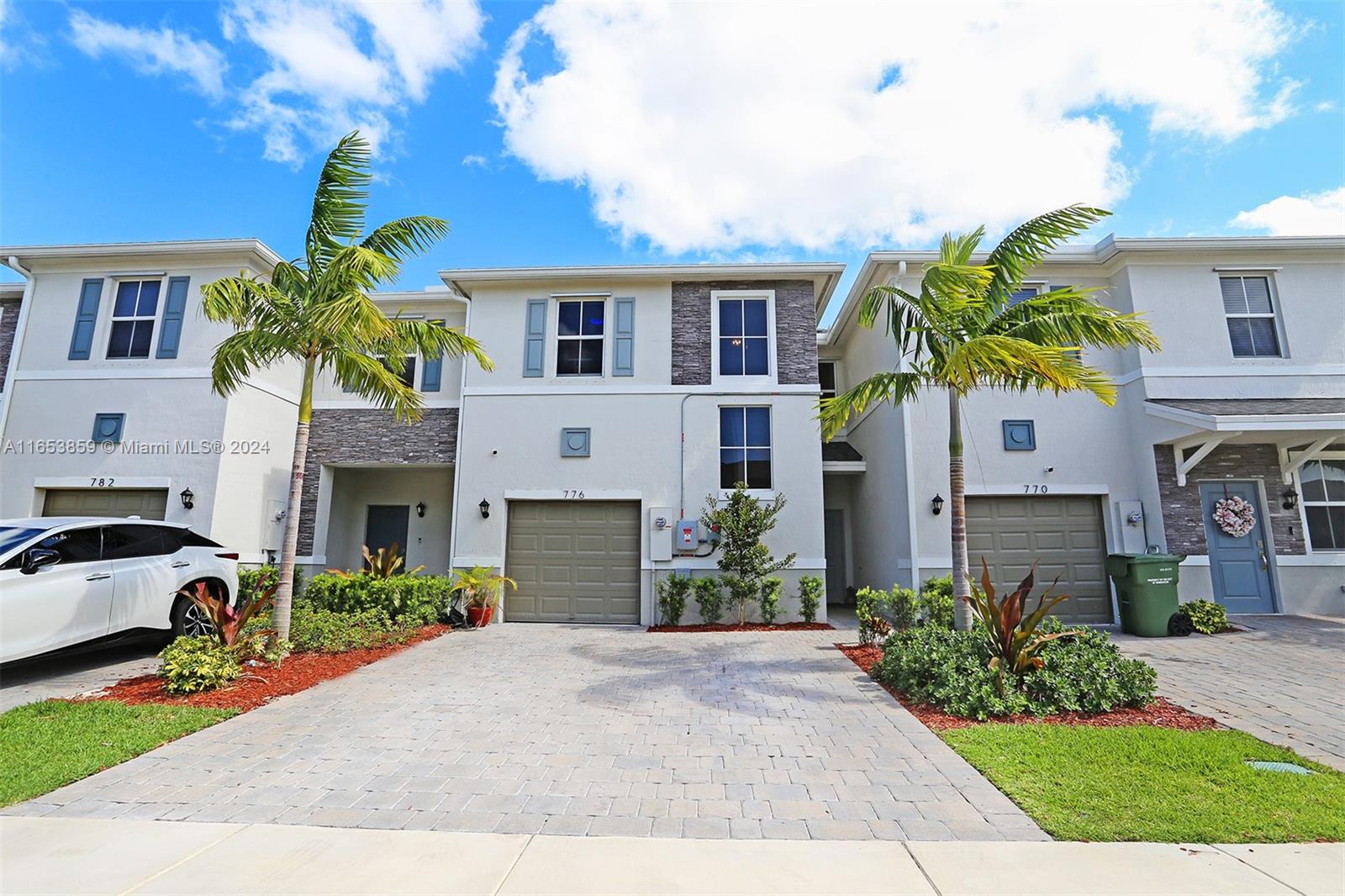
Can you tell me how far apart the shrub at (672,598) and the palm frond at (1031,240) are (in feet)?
21.5

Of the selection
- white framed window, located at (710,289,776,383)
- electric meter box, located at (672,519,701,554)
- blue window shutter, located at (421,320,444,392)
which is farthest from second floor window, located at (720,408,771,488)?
blue window shutter, located at (421,320,444,392)

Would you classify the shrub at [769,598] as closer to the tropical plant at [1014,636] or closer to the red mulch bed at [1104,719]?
the tropical plant at [1014,636]

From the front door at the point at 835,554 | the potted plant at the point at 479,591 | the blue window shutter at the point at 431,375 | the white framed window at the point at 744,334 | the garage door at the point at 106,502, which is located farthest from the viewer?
the front door at the point at 835,554

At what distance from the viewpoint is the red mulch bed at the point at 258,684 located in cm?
590

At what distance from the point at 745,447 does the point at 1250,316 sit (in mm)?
9638

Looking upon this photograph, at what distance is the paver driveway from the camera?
3496 mm

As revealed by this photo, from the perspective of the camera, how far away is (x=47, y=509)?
1134 centimetres

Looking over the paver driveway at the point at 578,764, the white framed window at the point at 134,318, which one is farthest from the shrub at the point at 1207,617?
the white framed window at the point at 134,318

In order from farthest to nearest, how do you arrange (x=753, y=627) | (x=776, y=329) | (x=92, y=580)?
1. (x=776, y=329)
2. (x=753, y=627)
3. (x=92, y=580)

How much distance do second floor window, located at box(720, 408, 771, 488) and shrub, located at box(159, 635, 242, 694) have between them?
7.73 m

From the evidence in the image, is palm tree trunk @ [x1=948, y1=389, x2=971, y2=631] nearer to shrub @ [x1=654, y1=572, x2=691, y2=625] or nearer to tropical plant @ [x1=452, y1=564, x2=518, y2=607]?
shrub @ [x1=654, y1=572, x2=691, y2=625]

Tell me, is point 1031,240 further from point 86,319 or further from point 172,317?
point 86,319

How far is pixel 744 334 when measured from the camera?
40.0 feet

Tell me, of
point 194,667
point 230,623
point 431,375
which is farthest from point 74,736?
point 431,375
